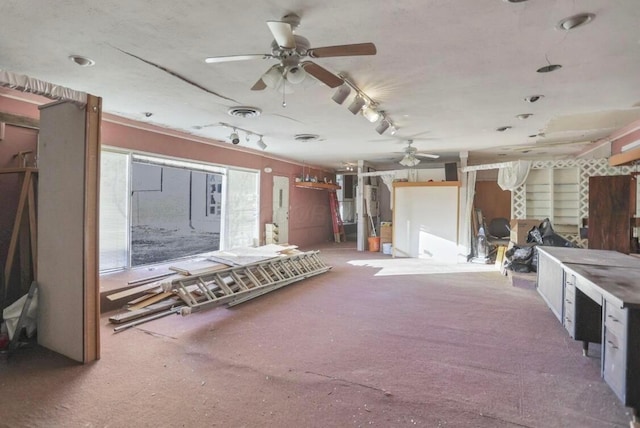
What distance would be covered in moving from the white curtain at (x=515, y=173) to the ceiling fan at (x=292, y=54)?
17.9 ft

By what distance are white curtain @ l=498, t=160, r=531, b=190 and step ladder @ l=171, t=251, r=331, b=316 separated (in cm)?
436

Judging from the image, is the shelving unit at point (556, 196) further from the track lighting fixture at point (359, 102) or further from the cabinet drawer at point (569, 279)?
the cabinet drawer at point (569, 279)

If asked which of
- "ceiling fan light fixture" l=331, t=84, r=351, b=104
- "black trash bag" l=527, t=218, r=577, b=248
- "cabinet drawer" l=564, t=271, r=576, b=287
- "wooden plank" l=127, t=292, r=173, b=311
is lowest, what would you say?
"wooden plank" l=127, t=292, r=173, b=311

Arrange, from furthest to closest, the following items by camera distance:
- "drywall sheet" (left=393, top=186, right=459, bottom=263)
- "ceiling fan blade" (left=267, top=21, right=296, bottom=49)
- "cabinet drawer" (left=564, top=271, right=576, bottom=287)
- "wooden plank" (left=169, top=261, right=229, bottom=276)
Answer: "drywall sheet" (left=393, top=186, right=459, bottom=263), "wooden plank" (left=169, top=261, right=229, bottom=276), "cabinet drawer" (left=564, top=271, right=576, bottom=287), "ceiling fan blade" (left=267, top=21, right=296, bottom=49)

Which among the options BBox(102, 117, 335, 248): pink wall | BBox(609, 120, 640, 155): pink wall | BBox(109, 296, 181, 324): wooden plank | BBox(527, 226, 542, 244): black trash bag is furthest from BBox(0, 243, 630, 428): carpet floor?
BBox(609, 120, 640, 155): pink wall

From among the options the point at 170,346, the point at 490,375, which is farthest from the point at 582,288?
the point at 170,346

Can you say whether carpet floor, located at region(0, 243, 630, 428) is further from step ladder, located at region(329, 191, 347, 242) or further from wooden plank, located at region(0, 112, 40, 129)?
step ladder, located at region(329, 191, 347, 242)

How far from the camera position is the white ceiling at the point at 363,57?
2227 mm

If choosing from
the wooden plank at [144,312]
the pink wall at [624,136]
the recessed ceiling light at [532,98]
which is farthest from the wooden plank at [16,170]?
the pink wall at [624,136]

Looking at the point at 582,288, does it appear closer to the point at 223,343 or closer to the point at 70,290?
the point at 223,343

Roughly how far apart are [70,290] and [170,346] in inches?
38.3

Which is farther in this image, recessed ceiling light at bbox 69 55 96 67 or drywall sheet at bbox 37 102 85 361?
recessed ceiling light at bbox 69 55 96 67

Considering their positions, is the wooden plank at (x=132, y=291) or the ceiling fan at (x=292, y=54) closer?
the ceiling fan at (x=292, y=54)

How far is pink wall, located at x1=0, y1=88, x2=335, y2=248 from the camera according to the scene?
16.0 feet
